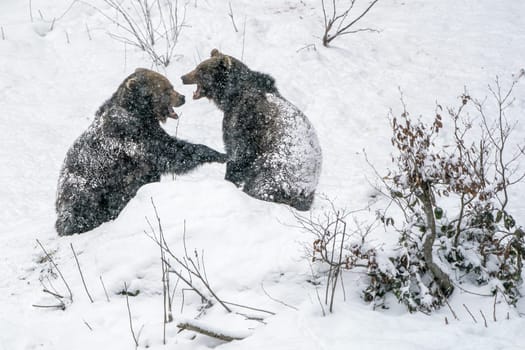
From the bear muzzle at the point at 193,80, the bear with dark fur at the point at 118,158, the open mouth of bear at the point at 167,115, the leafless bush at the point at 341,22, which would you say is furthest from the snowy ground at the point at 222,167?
the bear muzzle at the point at 193,80

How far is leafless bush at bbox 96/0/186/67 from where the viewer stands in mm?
9297

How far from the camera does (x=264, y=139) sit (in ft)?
18.9

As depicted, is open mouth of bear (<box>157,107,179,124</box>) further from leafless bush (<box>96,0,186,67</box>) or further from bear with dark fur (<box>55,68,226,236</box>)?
leafless bush (<box>96,0,186,67</box>)

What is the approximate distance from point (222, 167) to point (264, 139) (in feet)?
5.70

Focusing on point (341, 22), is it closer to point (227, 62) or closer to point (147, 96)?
point (227, 62)

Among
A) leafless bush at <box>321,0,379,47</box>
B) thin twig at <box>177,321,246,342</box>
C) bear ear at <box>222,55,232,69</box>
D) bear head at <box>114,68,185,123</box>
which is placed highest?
leafless bush at <box>321,0,379,47</box>

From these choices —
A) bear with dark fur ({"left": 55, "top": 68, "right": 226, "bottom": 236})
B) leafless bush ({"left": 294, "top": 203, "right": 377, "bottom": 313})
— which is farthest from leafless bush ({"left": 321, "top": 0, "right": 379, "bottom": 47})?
leafless bush ({"left": 294, "top": 203, "right": 377, "bottom": 313})

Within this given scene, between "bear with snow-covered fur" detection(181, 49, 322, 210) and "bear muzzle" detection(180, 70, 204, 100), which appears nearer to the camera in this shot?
"bear with snow-covered fur" detection(181, 49, 322, 210)

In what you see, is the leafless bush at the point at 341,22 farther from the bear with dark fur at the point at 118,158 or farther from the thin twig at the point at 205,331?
the thin twig at the point at 205,331

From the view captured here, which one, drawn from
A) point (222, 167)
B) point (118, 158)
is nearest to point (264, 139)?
point (118, 158)

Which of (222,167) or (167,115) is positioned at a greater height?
(167,115)

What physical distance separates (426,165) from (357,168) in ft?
11.6

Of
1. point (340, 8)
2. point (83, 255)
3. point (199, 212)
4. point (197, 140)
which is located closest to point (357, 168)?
point (197, 140)

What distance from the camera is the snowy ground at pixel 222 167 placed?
136 inches
